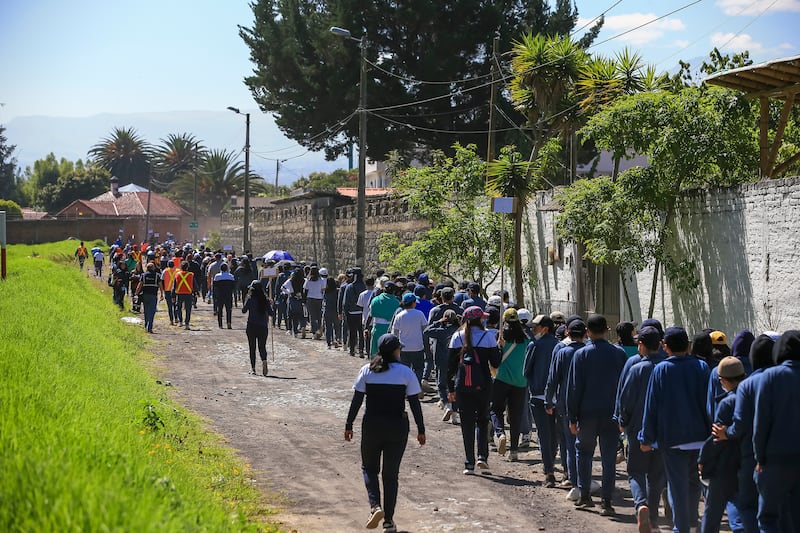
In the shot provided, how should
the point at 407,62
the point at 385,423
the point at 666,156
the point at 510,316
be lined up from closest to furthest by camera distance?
the point at 385,423, the point at 510,316, the point at 666,156, the point at 407,62

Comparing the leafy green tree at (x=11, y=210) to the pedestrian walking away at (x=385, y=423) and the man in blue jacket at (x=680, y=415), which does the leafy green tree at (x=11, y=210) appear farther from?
the man in blue jacket at (x=680, y=415)

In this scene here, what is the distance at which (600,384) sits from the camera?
9.66 meters

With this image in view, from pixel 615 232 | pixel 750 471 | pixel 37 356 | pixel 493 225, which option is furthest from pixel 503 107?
pixel 750 471

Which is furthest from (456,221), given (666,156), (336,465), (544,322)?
(336,465)

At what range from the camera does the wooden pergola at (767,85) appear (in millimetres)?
14555

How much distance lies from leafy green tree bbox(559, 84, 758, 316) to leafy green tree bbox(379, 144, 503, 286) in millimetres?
6862

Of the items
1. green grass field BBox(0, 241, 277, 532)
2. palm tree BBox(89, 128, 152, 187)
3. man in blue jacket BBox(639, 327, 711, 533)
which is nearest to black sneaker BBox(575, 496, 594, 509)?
man in blue jacket BBox(639, 327, 711, 533)

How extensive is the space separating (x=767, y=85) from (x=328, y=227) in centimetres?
3237

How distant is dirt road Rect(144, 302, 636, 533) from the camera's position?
9234mm

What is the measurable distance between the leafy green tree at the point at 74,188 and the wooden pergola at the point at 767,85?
111 meters

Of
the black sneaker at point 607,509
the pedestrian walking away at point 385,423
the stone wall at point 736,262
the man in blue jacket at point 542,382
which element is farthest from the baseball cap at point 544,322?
the stone wall at point 736,262

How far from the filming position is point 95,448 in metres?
6.79

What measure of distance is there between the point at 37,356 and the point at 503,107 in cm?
3047

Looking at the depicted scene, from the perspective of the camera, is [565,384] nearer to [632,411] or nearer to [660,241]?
[632,411]
